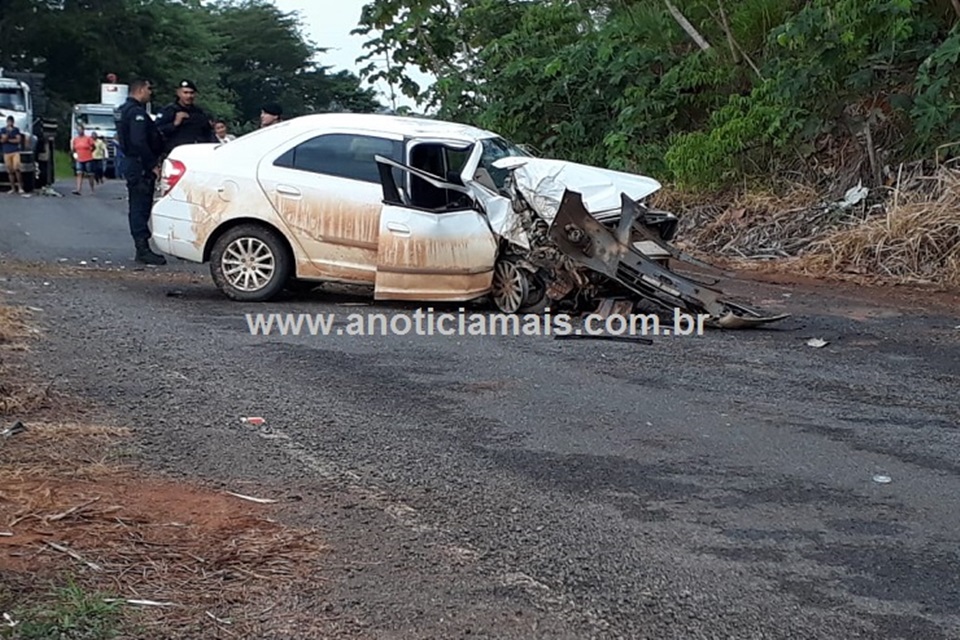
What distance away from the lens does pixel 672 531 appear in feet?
16.4

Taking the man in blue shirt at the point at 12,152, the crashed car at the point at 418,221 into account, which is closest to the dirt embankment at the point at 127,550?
the crashed car at the point at 418,221

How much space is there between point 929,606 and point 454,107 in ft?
62.6

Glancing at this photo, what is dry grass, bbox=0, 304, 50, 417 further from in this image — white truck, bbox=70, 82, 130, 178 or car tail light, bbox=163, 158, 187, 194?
white truck, bbox=70, 82, 130, 178

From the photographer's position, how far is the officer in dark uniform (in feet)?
44.2

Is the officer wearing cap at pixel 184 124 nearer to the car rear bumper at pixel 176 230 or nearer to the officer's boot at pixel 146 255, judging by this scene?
the officer's boot at pixel 146 255

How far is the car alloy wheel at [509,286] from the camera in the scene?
10.4 metres

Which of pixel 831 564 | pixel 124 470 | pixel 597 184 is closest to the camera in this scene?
pixel 831 564

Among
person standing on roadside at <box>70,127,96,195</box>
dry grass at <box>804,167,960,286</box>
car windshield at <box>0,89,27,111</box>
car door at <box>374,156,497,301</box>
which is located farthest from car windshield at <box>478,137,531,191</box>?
car windshield at <box>0,89,27,111</box>

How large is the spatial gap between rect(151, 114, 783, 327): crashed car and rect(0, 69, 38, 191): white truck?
18.8m

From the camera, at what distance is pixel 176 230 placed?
36.7 feet

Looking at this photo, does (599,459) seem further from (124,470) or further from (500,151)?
(500,151)

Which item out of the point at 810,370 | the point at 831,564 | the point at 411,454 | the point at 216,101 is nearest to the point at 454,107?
the point at 810,370

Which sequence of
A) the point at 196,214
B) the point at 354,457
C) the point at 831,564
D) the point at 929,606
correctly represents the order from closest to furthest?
the point at 929,606, the point at 831,564, the point at 354,457, the point at 196,214

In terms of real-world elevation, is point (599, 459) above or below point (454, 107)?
below
